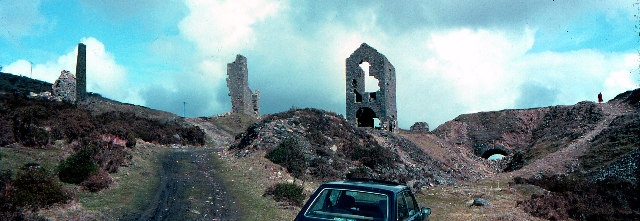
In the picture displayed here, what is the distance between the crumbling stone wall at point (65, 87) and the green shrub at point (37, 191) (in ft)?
93.1

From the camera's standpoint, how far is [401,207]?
6461mm

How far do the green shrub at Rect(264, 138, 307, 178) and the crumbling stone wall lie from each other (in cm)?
2553

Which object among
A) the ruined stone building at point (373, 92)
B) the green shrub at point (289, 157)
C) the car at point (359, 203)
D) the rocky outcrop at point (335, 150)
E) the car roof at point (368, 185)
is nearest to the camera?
the car at point (359, 203)

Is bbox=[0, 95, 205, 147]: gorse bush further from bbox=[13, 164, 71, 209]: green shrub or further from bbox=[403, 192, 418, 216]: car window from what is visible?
bbox=[403, 192, 418, 216]: car window

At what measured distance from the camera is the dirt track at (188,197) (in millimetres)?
11680

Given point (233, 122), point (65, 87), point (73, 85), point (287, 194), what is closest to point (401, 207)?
point (287, 194)

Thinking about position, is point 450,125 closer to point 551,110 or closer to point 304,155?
point 551,110

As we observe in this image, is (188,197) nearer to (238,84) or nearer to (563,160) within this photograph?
(563,160)

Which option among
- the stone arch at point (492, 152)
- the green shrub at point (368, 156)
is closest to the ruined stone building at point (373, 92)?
the stone arch at point (492, 152)

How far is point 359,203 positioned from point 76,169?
11.9 m

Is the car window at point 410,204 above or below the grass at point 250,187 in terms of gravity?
above

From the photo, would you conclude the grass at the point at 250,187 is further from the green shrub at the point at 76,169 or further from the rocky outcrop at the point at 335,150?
the green shrub at the point at 76,169

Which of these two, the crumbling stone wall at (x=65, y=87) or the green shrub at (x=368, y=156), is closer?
the green shrub at (x=368, y=156)

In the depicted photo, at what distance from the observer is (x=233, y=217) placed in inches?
467
